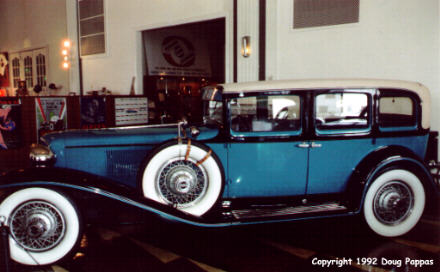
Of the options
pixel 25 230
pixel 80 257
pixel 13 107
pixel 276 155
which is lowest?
pixel 80 257

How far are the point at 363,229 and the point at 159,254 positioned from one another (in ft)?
6.35

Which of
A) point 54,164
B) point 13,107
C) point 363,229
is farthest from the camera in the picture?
point 13,107

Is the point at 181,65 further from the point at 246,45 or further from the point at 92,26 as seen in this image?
the point at 246,45

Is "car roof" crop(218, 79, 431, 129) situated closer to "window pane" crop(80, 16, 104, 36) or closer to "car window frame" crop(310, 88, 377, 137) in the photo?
"car window frame" crop(310, 88, 377, 137)

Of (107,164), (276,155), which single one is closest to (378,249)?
(276,155)

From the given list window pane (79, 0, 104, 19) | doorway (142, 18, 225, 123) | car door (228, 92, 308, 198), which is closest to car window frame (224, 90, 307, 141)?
car door (228, 92, 308, 198)

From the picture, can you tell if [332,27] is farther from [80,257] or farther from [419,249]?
[80,257]

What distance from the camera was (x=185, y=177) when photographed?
2809 mm

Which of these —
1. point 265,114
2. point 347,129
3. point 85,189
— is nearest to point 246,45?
point 265,114

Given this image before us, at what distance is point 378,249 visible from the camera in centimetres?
284

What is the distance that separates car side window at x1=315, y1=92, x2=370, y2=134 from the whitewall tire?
219 centimetres

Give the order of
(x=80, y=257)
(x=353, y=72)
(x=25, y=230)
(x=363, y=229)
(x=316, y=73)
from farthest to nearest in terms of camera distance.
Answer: (x=316, y=73), (x=353, y=72), (x=363, y=229), (x=80, y=257), (x=25, y=230)

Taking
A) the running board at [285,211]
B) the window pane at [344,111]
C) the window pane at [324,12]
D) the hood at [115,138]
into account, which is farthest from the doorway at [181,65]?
the running board at [285,211]

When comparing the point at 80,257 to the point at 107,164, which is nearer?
the point at 80,257
